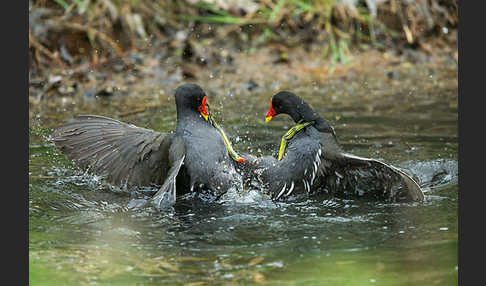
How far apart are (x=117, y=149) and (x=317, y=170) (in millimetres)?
1392

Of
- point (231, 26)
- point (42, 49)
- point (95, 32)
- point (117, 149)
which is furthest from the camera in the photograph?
point (231, 26)

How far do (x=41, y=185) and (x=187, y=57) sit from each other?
4.23 meters

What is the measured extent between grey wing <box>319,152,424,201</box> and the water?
0.15 metres

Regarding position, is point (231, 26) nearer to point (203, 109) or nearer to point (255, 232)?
point (203, 109)

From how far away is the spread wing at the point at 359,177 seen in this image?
4.36 meters

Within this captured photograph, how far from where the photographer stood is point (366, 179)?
4.52 meters

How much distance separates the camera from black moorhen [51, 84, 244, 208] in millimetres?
4422

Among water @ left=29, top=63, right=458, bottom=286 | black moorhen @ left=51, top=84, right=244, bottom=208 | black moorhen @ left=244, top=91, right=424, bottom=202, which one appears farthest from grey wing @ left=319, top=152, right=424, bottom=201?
black moorhen @ left=51, top=84, right=244, bottom=208

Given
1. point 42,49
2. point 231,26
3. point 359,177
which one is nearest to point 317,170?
point 359,177

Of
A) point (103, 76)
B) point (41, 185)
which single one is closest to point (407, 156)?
point (41, 185)

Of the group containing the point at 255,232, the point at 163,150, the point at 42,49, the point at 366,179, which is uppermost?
the point at 42,49

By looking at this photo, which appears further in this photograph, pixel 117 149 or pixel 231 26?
pixel 231 26

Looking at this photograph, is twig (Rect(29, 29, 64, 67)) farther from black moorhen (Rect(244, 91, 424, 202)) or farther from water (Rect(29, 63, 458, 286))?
black moorhen (Rect(244, 91, 424, 202))

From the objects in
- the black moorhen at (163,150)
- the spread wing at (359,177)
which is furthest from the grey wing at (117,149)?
the spread wing at (359,177)
